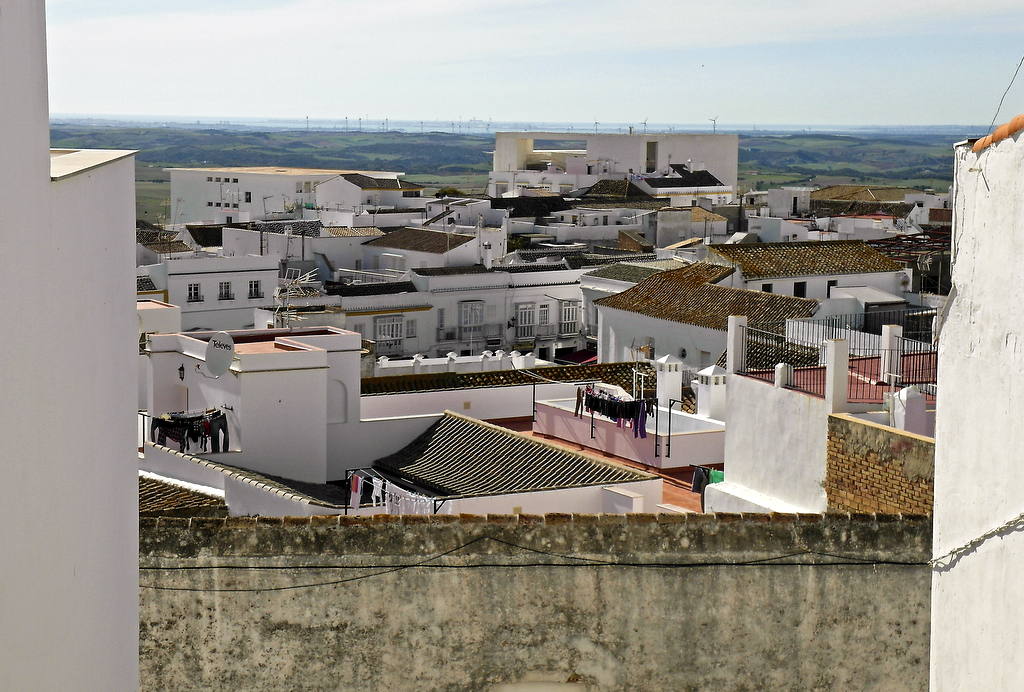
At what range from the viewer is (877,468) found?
12000mm

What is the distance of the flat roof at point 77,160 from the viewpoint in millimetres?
4038

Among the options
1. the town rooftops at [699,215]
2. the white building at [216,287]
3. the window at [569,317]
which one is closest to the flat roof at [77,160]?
the white building at [216,287]

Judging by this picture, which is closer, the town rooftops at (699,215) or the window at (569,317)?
the window at (569,317)

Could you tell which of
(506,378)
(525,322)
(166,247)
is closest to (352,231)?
(166,247)

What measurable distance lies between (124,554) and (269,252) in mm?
40656

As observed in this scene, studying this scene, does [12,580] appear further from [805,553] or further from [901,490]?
[901,490]

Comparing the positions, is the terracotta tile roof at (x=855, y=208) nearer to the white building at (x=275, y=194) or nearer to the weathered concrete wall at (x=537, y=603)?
the white building at (x=275, y=194)

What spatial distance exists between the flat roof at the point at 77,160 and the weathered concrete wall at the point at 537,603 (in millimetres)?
5400

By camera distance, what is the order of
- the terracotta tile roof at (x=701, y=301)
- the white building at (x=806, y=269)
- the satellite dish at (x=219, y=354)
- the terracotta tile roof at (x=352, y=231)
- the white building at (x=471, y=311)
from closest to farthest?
the satellite dish at (x=219, y=354), the terracotta tile roof at (x=701, y=301), the white building at (x=806, y=269), the white building at (x=471, y=311), the terracotta tile roof at (x=352, y=231)

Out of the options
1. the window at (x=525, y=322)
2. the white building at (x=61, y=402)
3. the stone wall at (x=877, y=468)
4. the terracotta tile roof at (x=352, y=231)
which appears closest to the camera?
the white building at (x=61, y=402)

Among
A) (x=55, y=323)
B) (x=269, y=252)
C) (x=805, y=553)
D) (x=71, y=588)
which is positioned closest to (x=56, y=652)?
(x=71, y=588)

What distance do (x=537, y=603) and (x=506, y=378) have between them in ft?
41.1

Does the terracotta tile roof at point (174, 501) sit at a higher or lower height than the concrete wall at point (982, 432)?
lower

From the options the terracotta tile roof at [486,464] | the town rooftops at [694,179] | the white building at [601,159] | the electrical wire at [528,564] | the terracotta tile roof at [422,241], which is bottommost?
the terracotta tile roof at [486,464]
